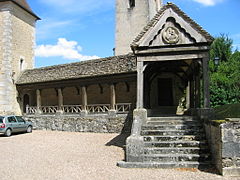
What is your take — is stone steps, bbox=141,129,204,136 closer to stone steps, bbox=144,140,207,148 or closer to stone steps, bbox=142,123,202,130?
stone steps, bbox=142,123,202,130

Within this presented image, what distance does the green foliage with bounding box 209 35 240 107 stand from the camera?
21.5 meters

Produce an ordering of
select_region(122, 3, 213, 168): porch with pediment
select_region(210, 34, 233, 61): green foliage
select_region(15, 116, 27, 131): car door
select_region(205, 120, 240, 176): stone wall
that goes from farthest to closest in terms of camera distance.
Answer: select_region(210, 34, 233, 61): green foliage, select_region(15, 116, 27, 131): car door, select_region(122, 3, 213, 168): porch with pediment, select_region(205, 120, 240, 176): stone wall

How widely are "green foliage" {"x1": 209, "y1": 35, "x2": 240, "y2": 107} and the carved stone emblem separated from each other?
46.9 ft

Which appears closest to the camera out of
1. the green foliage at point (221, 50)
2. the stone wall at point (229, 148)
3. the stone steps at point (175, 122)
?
the stone wall at point (229, 148)

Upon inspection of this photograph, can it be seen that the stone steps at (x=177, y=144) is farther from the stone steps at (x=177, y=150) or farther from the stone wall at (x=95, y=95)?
the stone wall at (x=95, y=95)

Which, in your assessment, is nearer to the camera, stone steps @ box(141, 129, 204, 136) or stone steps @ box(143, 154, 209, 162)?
stone steps @ box(143, 154, 209, 162)

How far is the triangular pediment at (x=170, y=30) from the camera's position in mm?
8562

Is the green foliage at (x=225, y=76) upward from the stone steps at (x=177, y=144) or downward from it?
upward

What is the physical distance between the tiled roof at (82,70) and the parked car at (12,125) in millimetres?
3730

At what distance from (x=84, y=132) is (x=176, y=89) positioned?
22.1 feet

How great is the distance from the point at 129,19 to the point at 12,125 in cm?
1358

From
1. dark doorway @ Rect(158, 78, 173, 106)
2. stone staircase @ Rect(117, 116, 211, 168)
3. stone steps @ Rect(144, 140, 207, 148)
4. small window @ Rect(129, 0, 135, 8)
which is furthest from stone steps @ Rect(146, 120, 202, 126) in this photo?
small window @ Rect(129, 0, 135, 8)

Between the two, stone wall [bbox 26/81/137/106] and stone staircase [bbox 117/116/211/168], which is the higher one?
stone wall [bbox 26/81/137/106]

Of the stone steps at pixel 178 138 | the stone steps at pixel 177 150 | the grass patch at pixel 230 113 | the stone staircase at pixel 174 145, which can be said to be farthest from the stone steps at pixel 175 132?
the grass patch at pixel 230 113
